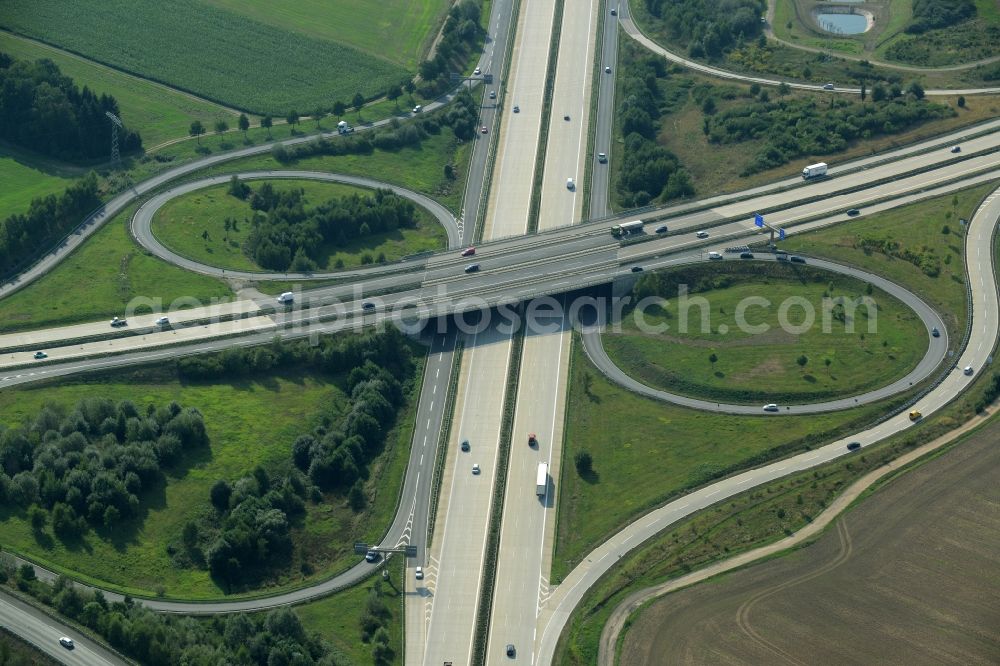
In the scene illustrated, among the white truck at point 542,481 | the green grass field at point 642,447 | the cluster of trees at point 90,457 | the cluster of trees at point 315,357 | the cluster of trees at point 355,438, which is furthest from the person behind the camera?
the cluster of trees at point 315,357

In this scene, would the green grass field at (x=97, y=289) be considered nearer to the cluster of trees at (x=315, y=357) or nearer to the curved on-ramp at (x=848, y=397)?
the cluster of trees at (x=315, y=357)

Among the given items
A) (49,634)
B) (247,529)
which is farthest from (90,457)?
(49,634)

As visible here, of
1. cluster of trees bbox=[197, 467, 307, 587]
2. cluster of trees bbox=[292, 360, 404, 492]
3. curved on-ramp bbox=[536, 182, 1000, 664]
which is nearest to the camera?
curved on-ramp bbox=[536, 182, 1000, 664]

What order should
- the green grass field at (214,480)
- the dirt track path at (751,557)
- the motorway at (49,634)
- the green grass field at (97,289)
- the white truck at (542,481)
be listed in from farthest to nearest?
the green grass field at (97,289) → the white truck at (542,481) → the green grass field at (214,480) → the dirt track path at (751,557) → the motorway at (49,634)

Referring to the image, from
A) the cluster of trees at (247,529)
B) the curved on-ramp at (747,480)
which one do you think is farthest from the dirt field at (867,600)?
the cluster of trees at (247,529)

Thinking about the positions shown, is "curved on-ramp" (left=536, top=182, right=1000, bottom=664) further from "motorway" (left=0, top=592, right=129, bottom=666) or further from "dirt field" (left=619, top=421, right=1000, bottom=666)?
"motorway" (left=0, top=592, right=129, bottom=666)

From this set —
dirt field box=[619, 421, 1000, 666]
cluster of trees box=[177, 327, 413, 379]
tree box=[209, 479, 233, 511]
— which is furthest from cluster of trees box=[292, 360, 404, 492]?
dirt field box=[619, 421, 1000, 666]
